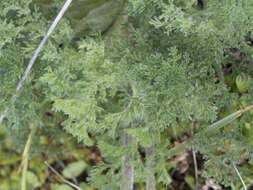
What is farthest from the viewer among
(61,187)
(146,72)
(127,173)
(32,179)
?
(32,179)

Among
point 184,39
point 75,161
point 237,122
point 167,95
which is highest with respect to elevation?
point 184,39

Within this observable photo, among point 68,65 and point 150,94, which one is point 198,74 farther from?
point 68,65

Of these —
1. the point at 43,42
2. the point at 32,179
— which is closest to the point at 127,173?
the point at 43,42

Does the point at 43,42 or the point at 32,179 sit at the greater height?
the point at 43,42

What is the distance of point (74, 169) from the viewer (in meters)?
1.90

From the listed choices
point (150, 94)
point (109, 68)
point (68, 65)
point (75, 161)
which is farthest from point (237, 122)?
point (75, 161)

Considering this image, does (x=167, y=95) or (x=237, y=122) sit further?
(x=237, y=122)

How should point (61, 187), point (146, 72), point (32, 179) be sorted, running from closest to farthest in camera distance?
1. point (146, 72)
2. point (61, 187)
3. point (32, 179)

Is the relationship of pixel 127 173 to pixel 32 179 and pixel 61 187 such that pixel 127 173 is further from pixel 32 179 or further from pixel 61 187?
pixel 32 179

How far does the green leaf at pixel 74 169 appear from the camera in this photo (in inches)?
74.3

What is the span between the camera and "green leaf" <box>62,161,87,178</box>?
1.89 m

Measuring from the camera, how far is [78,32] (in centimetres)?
131

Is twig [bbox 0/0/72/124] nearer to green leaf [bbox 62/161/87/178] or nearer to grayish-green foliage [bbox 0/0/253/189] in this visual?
grayish-green foliage [bbox 0/0/253/189]

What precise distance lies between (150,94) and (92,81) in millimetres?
209
